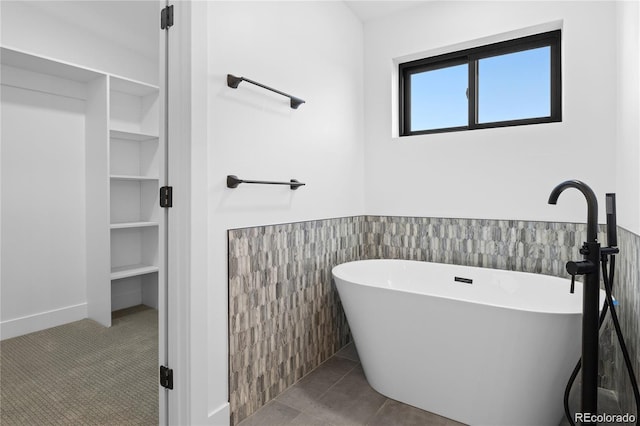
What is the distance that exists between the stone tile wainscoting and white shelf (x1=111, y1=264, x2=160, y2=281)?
72.9 inches

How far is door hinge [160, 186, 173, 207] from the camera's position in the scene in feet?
5.01

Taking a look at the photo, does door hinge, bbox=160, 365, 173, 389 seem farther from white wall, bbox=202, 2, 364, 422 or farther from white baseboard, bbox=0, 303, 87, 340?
white baseboard, bbox=0, 303, 87, 340

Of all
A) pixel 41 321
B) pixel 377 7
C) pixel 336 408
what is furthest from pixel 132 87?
pixel 336 408

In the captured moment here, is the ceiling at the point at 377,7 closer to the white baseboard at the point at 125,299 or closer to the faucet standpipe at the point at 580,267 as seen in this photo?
the faucet standpipe at the point at 580,267

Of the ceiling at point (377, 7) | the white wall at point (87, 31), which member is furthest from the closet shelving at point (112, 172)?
the ceiling at point (377, 7)

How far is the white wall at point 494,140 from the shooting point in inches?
81.0

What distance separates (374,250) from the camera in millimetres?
2883

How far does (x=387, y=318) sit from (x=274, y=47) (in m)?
1.62

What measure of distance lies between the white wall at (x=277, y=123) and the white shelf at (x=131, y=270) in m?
1.91

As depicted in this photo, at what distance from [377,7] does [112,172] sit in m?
2.74

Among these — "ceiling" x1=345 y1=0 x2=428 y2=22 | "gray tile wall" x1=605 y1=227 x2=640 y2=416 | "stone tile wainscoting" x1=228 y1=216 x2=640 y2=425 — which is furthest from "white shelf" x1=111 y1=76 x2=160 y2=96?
"gray tile wall" x1=605 y1=227 x2=640 y2=416

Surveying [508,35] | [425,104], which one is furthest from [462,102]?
[508,35]

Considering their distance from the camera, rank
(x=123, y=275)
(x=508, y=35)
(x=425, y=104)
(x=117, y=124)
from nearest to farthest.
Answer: (x=508, y=35), (x=425, y=104), (x=123, y=275), (x=117, y=124)

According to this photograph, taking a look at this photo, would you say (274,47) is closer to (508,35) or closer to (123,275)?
(508,35)
